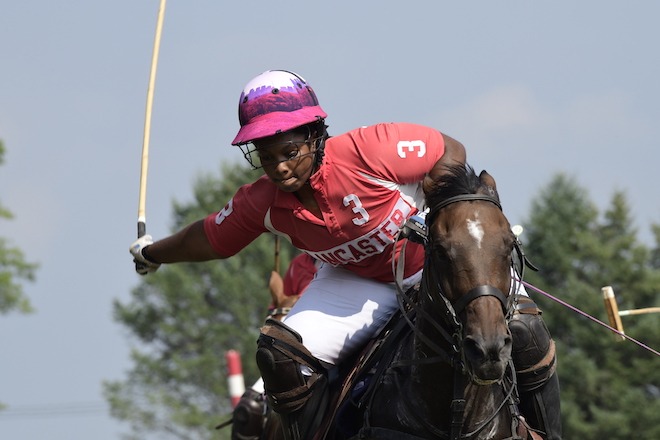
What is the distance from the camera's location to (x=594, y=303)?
3922 centimetres

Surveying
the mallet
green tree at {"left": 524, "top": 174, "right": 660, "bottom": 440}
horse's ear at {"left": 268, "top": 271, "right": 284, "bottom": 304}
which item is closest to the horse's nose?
the mallet

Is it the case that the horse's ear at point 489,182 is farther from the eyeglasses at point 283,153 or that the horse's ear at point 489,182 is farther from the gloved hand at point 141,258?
the gloved hand at point 141,258

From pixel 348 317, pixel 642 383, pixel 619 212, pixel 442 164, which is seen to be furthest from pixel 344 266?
pixel 619 212

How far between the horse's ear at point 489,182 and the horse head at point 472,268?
0.04ft

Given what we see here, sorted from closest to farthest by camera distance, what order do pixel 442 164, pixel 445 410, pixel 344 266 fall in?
pixel 445 410, pixel 442 164, pixel 344 266

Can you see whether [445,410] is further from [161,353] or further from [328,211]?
[161,353]

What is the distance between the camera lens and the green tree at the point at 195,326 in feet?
149

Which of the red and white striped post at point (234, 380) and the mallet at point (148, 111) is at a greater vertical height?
the mallet at point (148, 111)

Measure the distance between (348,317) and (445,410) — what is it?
1.05 metres

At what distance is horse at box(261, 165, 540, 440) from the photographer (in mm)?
5680

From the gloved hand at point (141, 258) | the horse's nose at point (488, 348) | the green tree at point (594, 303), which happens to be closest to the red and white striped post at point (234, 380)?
the gloved hand at point (141, 258)

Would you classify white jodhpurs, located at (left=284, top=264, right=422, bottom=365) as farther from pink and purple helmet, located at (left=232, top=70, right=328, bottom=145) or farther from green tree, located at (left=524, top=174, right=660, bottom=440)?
green tree, located at (left=524, top=174, right=660, bottom=440)

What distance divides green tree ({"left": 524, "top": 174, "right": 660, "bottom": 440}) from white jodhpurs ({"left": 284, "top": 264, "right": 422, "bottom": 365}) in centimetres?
2939

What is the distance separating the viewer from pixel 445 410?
6.29 m
